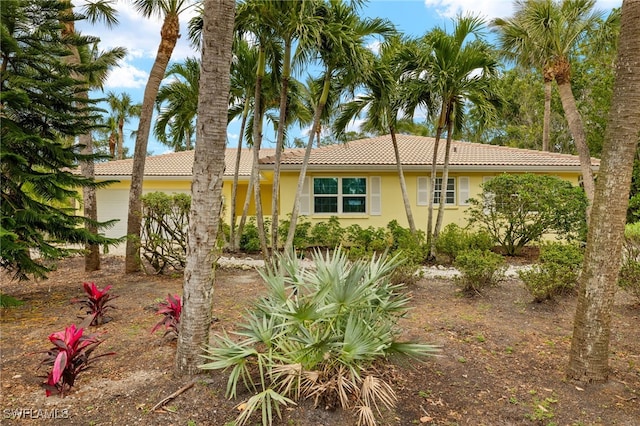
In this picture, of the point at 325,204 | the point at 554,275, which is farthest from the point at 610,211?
the point at 325,204

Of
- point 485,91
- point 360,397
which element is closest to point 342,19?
point 485,91

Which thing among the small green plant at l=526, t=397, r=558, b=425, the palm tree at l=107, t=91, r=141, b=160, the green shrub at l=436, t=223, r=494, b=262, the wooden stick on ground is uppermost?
the palm tree at l=107, t=91, r=141, b=160

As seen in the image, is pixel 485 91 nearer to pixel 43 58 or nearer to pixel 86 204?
pixel 43 58

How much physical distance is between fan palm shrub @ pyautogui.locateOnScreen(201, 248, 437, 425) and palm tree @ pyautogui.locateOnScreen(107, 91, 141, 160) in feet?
95.2

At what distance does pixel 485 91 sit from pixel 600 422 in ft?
30.2

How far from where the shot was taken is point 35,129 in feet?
22.7

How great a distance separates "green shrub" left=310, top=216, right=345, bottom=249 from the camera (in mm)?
13719

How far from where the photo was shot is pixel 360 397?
3.38 meters

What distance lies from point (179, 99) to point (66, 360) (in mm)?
10293

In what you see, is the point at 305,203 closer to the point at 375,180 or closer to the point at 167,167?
the point at 375,180

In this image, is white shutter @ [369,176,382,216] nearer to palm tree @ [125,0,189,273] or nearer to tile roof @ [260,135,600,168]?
tile roof @ [260,135,600,168]

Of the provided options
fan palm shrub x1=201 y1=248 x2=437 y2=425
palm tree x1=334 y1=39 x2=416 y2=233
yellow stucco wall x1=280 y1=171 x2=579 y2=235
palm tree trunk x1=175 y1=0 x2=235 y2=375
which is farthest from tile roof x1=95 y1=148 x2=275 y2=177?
fan palm shrub x1=201 y1=248 x2=437 y2=425

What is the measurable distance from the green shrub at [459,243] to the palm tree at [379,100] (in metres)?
1.07

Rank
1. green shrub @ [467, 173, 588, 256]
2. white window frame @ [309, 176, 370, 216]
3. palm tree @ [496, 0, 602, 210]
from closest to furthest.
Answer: palm tree @ [496, 0, 602, 210]
green shrub @ [467, 173, 588, 256]
white window frame @ [309, 176, 370, 216]
